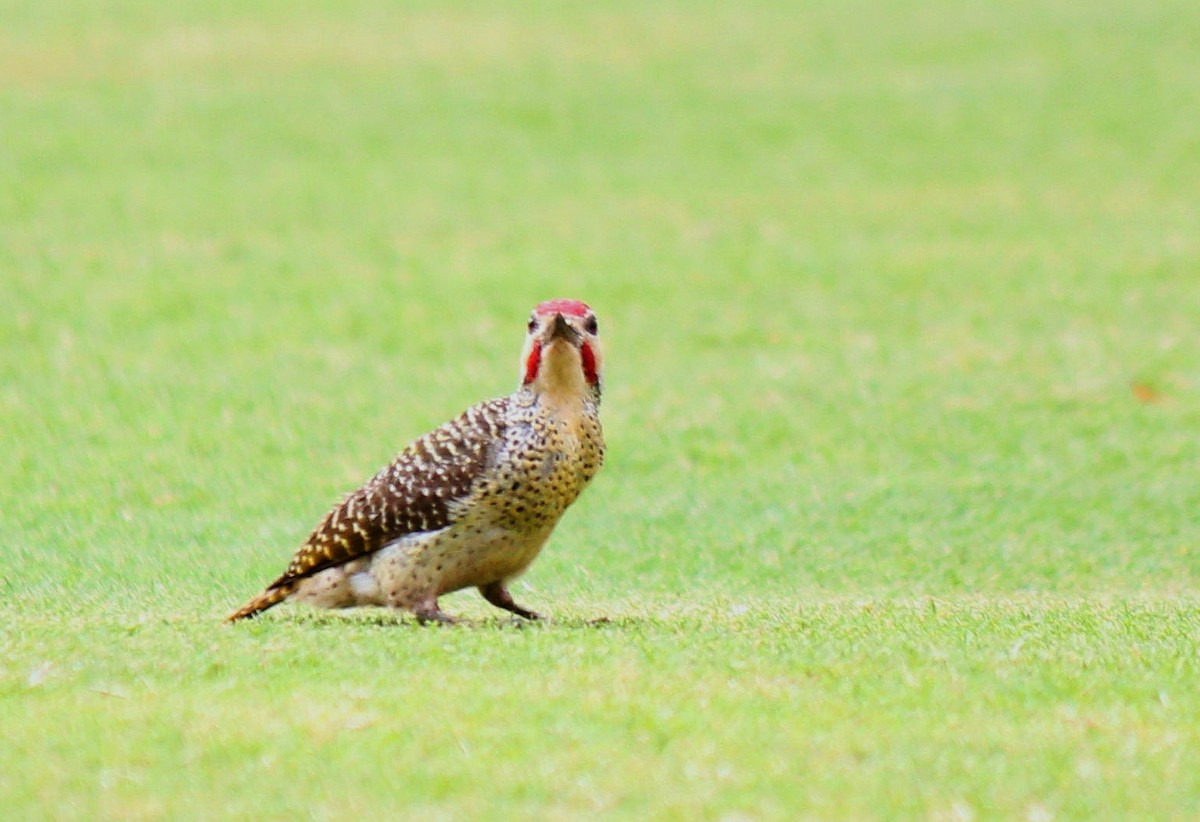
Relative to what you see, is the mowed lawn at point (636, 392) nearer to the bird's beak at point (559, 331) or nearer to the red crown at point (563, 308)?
the bird's beak at point (559, 331)

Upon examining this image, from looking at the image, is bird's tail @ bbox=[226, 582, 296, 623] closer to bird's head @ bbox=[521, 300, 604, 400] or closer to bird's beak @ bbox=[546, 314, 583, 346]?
bird's head @ bbox=[521, 300, 604, 400]

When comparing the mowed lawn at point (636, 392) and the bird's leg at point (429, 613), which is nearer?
the mowed lawn at point (636, 392)

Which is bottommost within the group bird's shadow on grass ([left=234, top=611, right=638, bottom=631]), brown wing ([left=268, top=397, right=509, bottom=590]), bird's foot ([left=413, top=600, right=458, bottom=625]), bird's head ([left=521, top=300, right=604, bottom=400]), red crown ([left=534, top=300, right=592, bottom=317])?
bird's shadow on grass ([left=234, top=611, right=638, bottom=631])

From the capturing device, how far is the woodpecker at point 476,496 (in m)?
7.99

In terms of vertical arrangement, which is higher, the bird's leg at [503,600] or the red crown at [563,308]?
the red crown at [563,308]

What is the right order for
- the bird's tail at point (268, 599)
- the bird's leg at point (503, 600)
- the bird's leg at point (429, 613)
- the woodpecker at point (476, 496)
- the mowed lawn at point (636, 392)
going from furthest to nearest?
the bird's leg at point (503, 600) < the bird's tail at point (268, 599) < the bird's leg at point (429, 613) < the woodpecker at point (476, 496) < the mowed lawn at point (636, 392)

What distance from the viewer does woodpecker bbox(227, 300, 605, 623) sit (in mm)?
7988

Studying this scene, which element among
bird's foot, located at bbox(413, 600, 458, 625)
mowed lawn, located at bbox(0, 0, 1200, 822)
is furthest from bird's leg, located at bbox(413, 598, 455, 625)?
mowed lawn, located at bbox(0, 0, 1200, 822)

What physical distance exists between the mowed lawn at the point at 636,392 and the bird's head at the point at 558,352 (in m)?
0.94

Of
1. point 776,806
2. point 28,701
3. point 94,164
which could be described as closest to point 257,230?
point 94,164

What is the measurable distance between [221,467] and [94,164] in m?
10.4

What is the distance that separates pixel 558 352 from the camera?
800cm

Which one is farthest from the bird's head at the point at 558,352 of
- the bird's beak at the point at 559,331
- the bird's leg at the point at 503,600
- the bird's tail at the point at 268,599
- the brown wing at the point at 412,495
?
the bird's tail at the point at 268,599

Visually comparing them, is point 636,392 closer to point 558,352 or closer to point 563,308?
point 563,308
